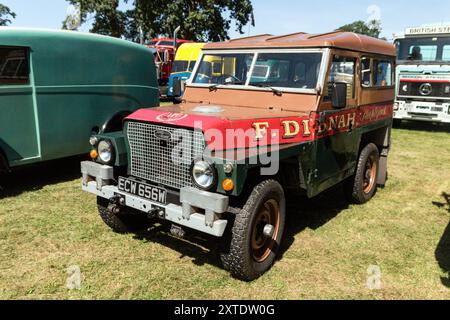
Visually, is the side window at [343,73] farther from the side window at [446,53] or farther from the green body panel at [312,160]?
the side window at [446,53]

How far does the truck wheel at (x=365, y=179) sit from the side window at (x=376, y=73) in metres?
0.92

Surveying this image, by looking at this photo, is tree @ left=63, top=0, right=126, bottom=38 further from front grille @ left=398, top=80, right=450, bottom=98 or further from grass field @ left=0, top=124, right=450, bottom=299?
grass field @ left=0, top=124, right=450, bottom=299

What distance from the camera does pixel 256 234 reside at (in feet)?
11.9

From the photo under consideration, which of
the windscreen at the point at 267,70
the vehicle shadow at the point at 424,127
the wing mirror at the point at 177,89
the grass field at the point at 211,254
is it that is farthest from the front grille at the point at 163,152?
the vehicle shadow at the point at 424,127

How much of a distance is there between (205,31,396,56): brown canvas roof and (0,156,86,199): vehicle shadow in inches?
132

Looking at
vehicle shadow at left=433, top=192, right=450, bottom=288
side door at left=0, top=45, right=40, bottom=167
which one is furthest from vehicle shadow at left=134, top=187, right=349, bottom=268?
side door at left=0, top=45, right=40, bottom=167

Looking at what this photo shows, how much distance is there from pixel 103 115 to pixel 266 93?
3.49 m

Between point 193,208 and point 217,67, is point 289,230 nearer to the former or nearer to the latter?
point 193,208

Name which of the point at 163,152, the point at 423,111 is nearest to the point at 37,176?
the point at 163,152

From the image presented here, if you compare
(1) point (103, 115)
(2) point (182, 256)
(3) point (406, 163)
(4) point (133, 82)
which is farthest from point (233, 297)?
(3) point (406, 163)

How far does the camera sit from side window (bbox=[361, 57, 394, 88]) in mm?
5141
